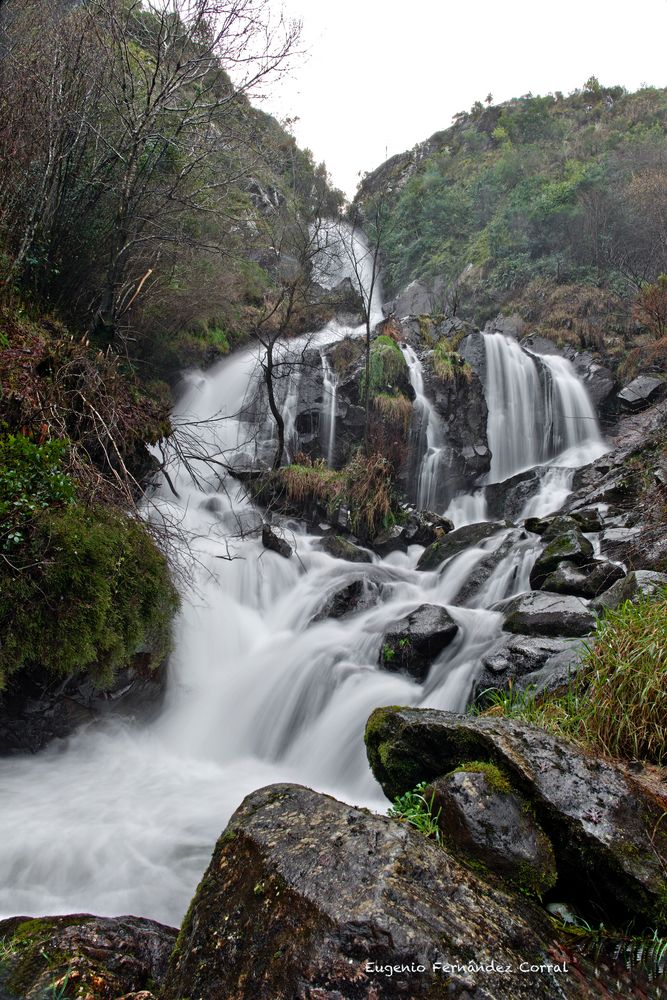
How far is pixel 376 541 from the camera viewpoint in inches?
421

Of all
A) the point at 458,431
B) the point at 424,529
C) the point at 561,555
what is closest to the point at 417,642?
the point at 561,555

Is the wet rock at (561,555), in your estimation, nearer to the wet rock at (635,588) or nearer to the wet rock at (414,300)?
the wet rock at (635,588)

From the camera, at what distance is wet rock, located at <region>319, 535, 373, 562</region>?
9.62 metres

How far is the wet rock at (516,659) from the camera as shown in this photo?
445 centimetres

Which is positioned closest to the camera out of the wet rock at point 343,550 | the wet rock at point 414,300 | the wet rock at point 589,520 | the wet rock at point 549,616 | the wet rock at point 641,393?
the wet rock at point 549,616

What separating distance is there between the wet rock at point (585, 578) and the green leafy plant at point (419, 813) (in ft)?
13.8

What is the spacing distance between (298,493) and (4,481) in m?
7.67

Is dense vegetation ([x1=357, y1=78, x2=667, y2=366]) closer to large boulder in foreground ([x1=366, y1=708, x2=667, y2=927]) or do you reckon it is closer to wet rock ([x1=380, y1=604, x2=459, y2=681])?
wet rock ([x1=380, y1=604, x2=459, y2=681])

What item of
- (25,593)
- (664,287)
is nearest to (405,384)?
(664,287)

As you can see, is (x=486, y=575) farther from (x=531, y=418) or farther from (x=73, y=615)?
(x=531, y=418)

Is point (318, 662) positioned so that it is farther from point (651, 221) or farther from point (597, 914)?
point (651, 221)

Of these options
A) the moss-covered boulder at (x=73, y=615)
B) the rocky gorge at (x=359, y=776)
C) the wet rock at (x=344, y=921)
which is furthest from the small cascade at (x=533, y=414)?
the wet rock at (x=344, y=921)

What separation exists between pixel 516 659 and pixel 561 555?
272 centimetres

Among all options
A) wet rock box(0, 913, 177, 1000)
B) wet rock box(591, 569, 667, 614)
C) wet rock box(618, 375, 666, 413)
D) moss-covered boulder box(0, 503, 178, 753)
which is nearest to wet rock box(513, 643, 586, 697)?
wet rock box(591, 569, 667, 614)
